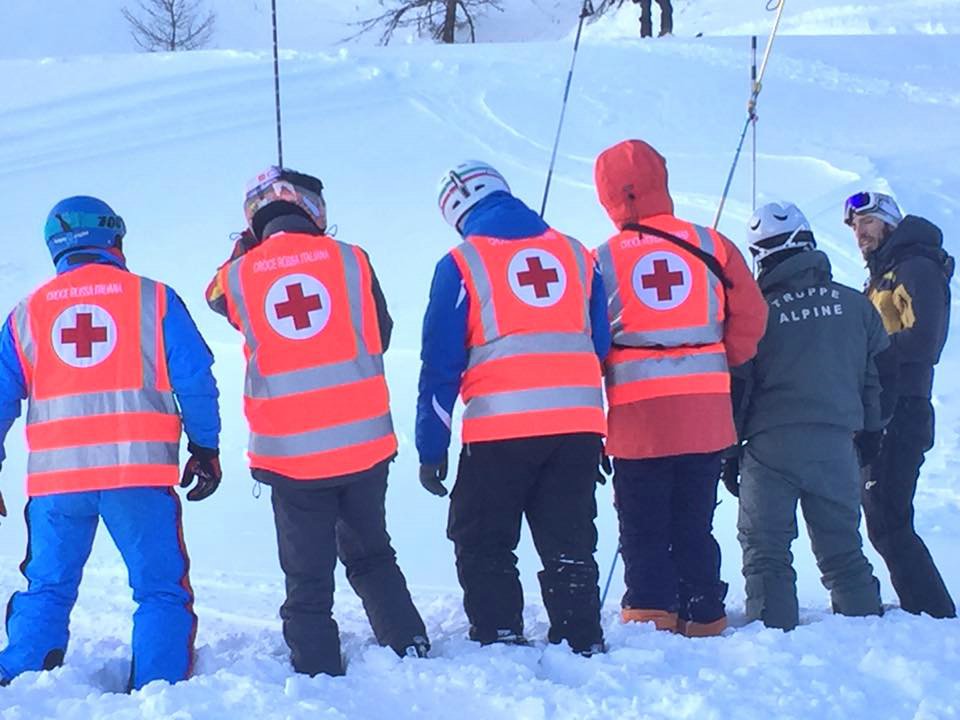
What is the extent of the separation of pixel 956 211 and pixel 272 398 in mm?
7250

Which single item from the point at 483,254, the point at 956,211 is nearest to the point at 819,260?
the point at 483,254

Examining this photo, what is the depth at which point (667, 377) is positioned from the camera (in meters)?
3.68

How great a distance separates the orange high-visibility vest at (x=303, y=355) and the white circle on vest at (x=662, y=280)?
948 millimetres

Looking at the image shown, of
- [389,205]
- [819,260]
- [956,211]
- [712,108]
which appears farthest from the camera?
[712,108]

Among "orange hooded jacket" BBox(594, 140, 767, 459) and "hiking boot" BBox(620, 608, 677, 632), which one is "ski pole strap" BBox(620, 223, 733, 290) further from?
"hiking boot" BBox(620, 608, 677, 632)

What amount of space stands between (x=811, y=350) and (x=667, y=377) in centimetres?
53

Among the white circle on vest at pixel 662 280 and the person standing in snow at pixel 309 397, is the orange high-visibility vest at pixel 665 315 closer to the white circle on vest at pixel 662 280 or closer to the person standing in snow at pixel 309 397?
the white circle on vest at pixel 662 280

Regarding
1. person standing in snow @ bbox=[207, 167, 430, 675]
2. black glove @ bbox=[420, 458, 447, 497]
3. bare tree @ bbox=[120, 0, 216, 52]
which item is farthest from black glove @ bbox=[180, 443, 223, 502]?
bare tree @ bbox=[120, 0, 216, 52]

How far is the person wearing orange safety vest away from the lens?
145 inches

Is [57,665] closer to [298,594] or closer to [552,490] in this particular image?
[298,594]

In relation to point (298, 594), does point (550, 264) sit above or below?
above

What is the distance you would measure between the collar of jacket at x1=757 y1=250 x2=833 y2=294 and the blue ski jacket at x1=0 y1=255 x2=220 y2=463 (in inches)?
76.6

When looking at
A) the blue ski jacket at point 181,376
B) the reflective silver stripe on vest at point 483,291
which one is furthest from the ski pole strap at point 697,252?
the blue ski jacket at point 181,376

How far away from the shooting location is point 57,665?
3.38 metres
